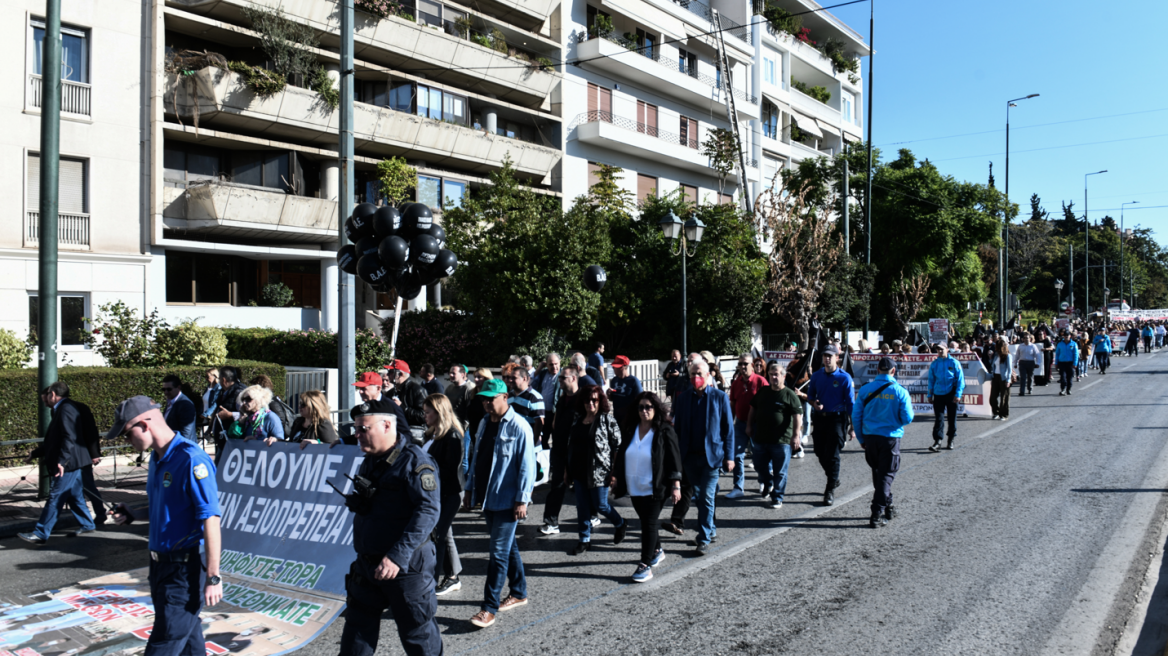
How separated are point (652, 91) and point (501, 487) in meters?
34.6

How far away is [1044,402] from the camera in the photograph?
66.0 feet

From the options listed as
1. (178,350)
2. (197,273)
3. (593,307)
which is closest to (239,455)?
(178,350)

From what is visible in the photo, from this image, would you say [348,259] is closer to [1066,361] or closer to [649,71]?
[1066,361]

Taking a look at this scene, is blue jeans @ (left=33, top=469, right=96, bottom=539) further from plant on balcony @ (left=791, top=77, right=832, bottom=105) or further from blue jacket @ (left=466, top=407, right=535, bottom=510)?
plant on balcony @ (left=791, top=77, right=832, bottom=105)

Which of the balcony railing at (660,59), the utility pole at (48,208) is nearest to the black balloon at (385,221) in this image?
the utility pole at (48,208)

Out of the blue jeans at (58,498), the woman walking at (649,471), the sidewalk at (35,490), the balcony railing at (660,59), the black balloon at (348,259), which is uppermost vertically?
the balcony railing at (660,59)

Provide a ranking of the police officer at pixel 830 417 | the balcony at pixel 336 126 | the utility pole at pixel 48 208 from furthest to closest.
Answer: the balcony at pixel 336 126 → the utility pole at pixel 48 208 → the police officer at pixel 830 417

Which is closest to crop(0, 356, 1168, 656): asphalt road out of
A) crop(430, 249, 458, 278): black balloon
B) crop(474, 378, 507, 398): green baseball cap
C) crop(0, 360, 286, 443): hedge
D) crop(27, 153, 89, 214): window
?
crop(474, 378, 507, 398): green baseball cap

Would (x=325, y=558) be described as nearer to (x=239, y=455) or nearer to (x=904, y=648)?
(x=239, y=455)

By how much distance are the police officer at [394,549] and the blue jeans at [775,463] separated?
5.84 m

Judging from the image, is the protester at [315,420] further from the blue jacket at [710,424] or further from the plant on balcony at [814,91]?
the plant on balcony at [814,91]

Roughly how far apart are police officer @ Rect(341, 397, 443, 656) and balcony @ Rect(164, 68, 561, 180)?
2158cm

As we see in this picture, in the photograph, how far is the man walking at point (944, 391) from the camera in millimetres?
13047

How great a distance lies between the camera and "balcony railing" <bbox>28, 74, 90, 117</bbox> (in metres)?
19.8
